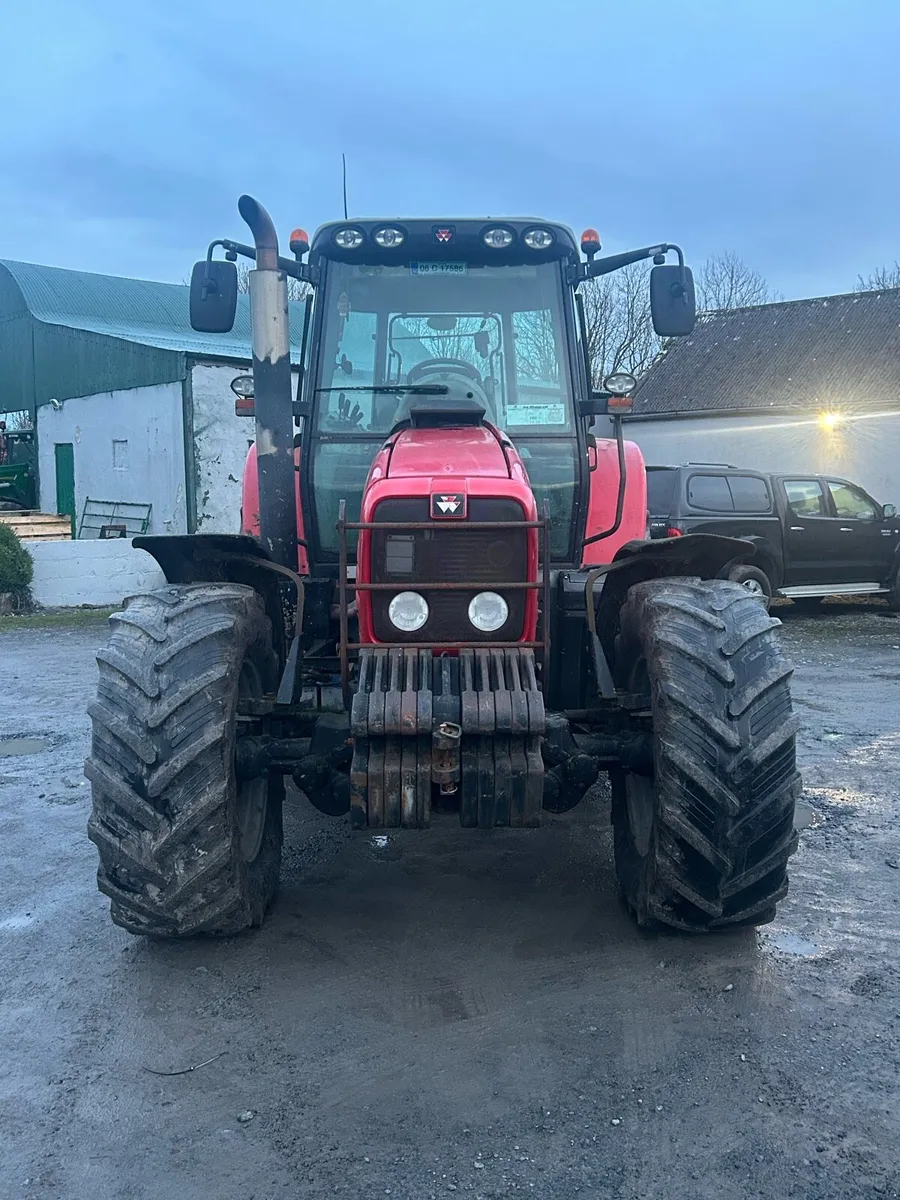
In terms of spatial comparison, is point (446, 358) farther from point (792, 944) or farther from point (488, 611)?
point (792, 944)

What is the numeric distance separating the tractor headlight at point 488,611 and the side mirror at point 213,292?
1832mm

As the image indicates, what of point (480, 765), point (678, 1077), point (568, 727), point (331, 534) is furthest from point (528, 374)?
point (678, 1077)

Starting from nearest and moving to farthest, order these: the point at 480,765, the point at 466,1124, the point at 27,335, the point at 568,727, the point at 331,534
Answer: the point at 466,1124
the point at 480,765
the point at 568,727
the point at 331,534
the point at 27,335

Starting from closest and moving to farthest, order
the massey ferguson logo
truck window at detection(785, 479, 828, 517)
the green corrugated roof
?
the massey ferguson logo, truck window at detection(785, 479, 828, 517), the green corrugated roof

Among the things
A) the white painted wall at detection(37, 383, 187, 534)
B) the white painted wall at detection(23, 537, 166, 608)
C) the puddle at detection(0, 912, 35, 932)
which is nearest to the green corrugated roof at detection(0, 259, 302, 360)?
the white painted wall at detection(37, 383, 187, 534)

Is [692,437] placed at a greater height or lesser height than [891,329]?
lesser

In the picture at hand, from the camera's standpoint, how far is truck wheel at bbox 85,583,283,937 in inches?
135

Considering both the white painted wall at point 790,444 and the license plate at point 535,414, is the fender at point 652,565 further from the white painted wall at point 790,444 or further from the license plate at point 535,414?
the white painted wall at point 790,444

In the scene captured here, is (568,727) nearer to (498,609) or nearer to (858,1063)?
(498,609)

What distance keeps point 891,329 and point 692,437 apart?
5.23 m

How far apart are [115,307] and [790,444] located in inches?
659

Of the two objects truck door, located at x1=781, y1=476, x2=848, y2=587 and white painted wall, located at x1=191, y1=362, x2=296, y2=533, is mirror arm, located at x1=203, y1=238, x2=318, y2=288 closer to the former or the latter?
truck door, located at x1=781, y1=476, x2=848, y2=587

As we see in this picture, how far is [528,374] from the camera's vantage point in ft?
16.5

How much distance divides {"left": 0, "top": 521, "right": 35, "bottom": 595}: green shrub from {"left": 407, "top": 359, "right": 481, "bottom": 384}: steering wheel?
1142 centimetres
